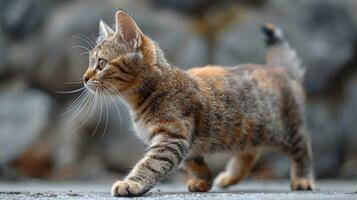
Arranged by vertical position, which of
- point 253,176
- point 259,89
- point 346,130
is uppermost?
point 259,89

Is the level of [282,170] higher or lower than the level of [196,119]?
lower

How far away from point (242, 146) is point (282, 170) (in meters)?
3.75

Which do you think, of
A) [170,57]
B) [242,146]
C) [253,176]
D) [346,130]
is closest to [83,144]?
[170,57]

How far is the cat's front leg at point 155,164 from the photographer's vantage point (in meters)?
4.24

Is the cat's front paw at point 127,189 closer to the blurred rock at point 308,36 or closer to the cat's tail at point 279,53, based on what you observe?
the cat's tail at point 279,53

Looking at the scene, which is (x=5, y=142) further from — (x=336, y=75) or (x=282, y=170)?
(x=336, y=75)

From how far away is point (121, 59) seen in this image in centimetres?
480

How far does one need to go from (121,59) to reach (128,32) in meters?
0.22

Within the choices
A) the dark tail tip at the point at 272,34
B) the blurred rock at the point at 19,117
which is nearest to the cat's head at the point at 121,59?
the dark tail tip at the point at 272,34

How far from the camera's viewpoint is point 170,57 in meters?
9.55

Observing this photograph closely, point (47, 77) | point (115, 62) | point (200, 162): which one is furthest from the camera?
point (47, 77)

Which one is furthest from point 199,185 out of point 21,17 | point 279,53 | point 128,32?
point 21,17

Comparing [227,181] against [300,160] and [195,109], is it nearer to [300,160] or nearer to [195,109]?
[300,160]

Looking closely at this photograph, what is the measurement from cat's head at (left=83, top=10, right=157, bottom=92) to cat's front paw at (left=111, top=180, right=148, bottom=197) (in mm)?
816
